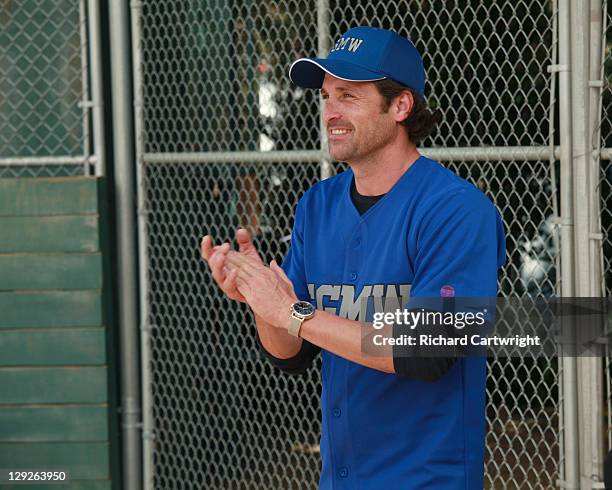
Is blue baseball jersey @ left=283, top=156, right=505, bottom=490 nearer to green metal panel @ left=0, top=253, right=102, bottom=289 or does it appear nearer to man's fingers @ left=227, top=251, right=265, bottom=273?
man's fingers @ left=227, top=251, right=265, bottom=273

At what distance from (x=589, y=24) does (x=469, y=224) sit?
→ 193 centimetres

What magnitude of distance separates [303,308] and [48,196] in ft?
8.97

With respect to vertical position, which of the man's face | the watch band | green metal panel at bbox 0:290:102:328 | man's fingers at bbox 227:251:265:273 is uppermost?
the man's face

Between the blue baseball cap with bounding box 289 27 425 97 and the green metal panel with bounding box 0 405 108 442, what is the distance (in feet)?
8.65

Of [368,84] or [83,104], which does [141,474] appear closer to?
[83,104]

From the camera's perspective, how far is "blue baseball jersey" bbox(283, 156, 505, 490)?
256cm

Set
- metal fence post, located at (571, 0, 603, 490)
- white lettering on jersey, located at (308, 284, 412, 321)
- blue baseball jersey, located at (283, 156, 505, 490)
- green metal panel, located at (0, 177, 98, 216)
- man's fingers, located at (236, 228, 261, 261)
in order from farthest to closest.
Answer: green metal panel, located at (0, 177, 98, 216), metal fence post, located at (571, 0, 603, 490), man's fingers, located at (236, 228, 261, 261), white lettering on jersey, located at (308, 284, 412, 321), blue baseball jersey, located at (283, 156, 505, 490)

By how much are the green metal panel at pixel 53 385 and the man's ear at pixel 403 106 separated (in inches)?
104

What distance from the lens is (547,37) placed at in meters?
5.59

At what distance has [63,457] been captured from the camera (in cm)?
506

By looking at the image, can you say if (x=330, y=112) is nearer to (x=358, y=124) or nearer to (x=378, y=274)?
(x=358, y=124)

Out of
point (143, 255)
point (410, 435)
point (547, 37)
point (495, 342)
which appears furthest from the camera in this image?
point (547, 37)

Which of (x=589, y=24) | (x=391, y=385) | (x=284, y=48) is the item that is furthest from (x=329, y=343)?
(x=284, y=48)

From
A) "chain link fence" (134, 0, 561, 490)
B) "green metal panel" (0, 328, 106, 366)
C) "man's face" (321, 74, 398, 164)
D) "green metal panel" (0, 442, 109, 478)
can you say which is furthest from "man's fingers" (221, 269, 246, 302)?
"green metal panel" (0, 442, 109, 478)
